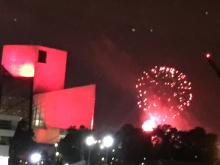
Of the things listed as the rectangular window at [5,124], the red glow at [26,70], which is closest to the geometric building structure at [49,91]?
the red glow at [26,70]

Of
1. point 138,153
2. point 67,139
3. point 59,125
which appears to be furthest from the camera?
point 59,125

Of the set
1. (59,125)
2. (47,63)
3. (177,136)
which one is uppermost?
(47,63)

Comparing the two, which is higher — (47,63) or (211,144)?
(47,63)

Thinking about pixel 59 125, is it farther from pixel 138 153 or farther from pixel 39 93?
pixel 138 153

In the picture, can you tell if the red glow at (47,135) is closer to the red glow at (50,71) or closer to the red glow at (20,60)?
the red glow at (50,71)

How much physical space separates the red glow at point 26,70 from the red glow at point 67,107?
234cm

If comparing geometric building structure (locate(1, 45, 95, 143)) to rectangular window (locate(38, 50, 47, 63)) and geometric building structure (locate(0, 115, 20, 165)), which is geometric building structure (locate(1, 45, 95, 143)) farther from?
geometric building structure (locate(0, 115, 20, 165))

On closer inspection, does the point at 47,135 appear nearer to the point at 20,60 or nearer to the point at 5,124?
the point at 20,60

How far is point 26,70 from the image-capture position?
61.7 meters

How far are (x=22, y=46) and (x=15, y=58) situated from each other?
145cm

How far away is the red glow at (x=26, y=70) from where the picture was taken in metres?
61.4

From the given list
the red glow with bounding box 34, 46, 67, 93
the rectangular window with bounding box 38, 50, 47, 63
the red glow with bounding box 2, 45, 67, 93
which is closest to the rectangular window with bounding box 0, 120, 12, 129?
the red glow with bounding box 2, 45, 67, 93

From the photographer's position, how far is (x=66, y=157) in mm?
38938

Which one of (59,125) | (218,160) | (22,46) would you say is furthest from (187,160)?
(22,46)
